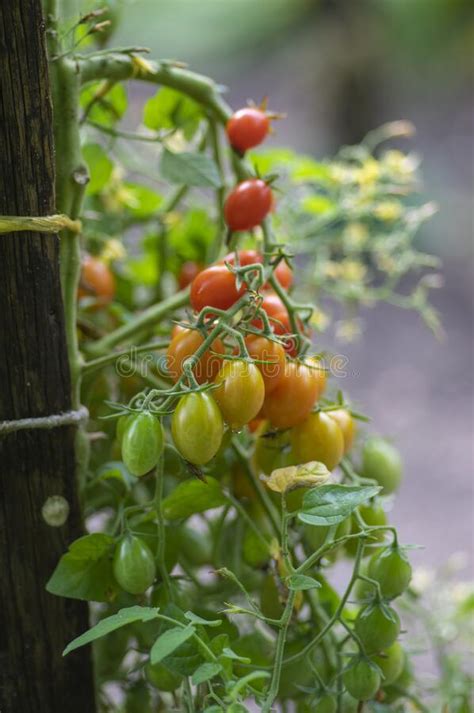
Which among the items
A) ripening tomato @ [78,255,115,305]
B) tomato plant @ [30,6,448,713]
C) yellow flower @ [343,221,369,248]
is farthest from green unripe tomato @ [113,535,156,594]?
yellow flower @ [343,221,369,248]

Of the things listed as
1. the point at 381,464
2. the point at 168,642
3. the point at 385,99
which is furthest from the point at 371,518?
the point at 385,99

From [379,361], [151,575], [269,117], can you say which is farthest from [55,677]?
[379,361]

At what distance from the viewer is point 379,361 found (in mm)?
1954

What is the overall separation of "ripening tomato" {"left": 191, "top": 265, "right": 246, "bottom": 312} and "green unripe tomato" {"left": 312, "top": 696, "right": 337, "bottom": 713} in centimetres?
19

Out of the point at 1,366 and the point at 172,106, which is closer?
the point at 1,366

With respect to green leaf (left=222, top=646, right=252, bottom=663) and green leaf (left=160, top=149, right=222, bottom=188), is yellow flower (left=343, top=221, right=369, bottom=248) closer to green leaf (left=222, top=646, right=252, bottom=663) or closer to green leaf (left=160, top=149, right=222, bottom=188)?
green leaf (left=160, top=149, right=222, bottom=188)

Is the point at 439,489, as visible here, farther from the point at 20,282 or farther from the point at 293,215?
the point at 20,282

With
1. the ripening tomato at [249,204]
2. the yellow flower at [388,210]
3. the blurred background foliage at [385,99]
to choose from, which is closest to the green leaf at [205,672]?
the ripening tomato at [249,204]

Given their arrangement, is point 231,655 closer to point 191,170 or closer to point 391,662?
point 391,662

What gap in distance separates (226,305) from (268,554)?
14 centimetres

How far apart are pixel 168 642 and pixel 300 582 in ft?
0.19

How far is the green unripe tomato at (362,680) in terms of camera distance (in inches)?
14.8

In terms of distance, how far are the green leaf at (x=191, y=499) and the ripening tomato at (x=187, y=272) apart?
0.69 ft

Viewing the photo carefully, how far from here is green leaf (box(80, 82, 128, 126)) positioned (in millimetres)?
474
